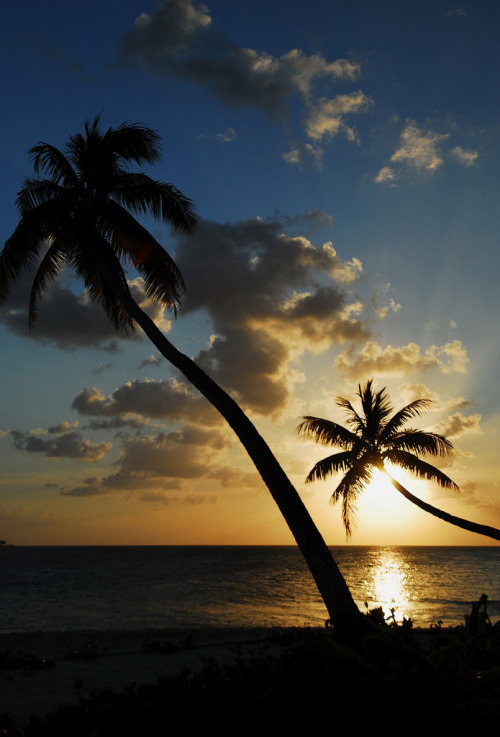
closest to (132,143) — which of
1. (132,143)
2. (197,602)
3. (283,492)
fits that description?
(132,143)

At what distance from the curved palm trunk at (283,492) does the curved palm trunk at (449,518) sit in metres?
6.89

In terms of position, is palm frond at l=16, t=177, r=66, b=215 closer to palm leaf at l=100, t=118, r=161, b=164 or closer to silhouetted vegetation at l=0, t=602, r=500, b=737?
palm leaf at l=100, t=118, r=161, b=164

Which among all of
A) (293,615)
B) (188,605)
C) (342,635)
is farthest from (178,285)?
(188,605)

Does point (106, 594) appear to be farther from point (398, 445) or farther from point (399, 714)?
point (399, 714)

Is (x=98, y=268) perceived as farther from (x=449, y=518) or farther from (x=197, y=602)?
(x=197, y=602)

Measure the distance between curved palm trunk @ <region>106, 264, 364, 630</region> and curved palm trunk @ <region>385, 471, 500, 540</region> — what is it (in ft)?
22.6

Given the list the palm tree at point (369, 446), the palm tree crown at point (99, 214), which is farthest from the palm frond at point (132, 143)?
the palm tree at point (369, 446)

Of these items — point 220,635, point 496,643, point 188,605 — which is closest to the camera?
point 496,643

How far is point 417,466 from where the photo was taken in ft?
56.9

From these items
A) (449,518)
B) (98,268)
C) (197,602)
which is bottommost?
(197,602)

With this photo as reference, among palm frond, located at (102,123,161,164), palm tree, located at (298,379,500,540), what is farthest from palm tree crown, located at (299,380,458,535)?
palm frond, located at (102,123,161,164)

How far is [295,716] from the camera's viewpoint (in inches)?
120

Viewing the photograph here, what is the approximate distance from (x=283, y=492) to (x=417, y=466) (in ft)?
33.9

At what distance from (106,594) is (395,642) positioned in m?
40.7
